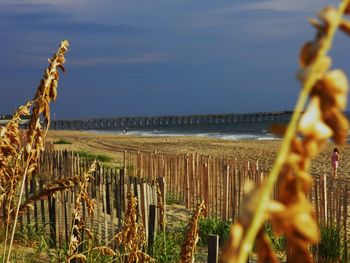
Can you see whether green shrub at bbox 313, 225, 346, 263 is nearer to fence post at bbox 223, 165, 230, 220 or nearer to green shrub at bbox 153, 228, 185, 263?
green shrub at bbox 153, 228, 185, 263

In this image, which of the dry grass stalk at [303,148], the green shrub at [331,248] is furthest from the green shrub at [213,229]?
the dry grass stalk at [303,148]

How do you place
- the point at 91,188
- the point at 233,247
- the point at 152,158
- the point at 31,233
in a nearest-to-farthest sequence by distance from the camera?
the point at 233,247 < the point at 31,233 < the point at 91,188 < the point at 152,158

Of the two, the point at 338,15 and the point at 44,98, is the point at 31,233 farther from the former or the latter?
the point at 338,15

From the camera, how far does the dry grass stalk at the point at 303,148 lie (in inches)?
15.9

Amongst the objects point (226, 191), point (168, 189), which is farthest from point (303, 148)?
point (168, 189)

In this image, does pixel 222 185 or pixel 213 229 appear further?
pixel 222 185

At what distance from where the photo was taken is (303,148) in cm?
44

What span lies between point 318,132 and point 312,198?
879 centimetres

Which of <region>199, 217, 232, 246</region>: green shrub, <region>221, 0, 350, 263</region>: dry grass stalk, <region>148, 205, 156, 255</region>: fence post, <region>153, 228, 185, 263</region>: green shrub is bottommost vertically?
<region>199, 217, 232, 246</region>: green shrub

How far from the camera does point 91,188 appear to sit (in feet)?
36.9

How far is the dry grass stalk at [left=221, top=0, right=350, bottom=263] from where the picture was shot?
1.32 feet

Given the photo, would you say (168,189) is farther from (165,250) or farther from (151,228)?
(165,250)

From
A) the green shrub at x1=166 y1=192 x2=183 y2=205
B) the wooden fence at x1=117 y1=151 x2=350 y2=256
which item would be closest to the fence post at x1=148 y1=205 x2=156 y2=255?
the wooden fence at x1=117 y1=151 x2=350 y2=256

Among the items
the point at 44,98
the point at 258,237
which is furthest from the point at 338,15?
the point at 44,98
